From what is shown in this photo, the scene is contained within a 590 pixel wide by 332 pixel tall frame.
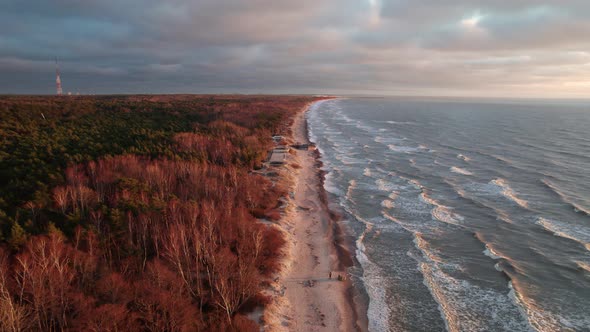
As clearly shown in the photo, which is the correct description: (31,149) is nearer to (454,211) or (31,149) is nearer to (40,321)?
(40,321)

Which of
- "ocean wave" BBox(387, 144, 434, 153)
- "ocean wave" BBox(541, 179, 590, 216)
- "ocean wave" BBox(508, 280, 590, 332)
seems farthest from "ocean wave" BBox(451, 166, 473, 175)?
"ocean wave" BBox(508, 280, 590, 332)

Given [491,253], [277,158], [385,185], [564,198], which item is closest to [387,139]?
[277,158]

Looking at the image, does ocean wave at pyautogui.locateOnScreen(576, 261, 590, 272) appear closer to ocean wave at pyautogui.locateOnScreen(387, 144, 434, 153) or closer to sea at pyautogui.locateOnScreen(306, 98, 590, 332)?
sea at pyautogui.locateOnScreen(306, 98, 590, 332)

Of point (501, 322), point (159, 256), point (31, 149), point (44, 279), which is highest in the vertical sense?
point (31, 149)

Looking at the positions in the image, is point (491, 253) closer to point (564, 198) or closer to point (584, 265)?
point (584, 265)

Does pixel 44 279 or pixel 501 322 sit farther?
pixel 501 322

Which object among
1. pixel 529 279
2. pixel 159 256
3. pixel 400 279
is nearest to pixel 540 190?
pixel 529 279

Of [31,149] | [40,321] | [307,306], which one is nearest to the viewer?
[40,321]
